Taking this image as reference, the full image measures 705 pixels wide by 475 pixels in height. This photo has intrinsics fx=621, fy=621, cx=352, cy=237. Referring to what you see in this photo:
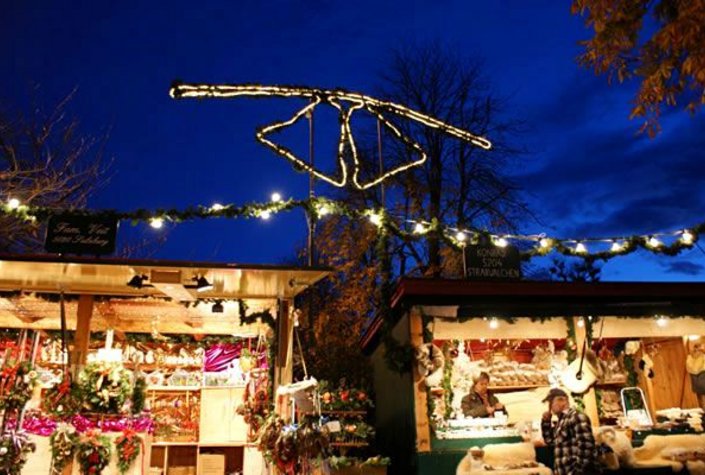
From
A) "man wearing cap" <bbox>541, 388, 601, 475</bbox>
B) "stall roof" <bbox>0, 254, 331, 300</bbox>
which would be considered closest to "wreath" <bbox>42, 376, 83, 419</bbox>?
"stall roof" <bbox>0, 254, 331, 300</bbox>

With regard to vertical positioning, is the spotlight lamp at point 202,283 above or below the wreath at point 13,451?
above

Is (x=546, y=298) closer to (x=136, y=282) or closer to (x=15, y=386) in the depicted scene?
(x=136, y=282)

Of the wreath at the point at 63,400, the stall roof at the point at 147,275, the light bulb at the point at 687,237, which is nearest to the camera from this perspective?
the stall roof at the point at 147,275

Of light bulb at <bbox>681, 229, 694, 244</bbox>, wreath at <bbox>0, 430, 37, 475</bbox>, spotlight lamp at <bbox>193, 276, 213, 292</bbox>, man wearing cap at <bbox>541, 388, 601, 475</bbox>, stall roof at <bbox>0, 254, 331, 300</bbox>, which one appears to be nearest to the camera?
man wearing cap at <bbox>541, 388, 601, 475</bbox>

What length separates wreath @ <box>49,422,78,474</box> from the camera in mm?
8445

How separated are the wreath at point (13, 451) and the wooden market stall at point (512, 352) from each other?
212 inches

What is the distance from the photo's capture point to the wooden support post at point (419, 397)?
9.26m

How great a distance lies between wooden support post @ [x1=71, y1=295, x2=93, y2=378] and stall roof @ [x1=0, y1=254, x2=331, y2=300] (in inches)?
7.1

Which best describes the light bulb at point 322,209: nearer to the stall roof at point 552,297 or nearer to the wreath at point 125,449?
the stall roof at point 552,297

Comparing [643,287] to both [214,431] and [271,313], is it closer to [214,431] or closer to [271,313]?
[271,313]

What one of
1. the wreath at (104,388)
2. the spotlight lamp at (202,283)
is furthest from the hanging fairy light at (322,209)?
the wreath at (104,388)

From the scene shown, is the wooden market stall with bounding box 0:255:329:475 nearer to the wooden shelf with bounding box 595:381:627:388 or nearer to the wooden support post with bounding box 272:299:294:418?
the wooden support post with bounding box 272:299:294:418

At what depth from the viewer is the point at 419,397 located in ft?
31.0

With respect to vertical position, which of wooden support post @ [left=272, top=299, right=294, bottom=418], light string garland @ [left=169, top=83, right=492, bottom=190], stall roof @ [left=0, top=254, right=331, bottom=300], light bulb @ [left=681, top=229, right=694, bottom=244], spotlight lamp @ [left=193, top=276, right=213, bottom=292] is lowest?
wooden support post @ [left=272, top=299, right=294, bottom=418]
